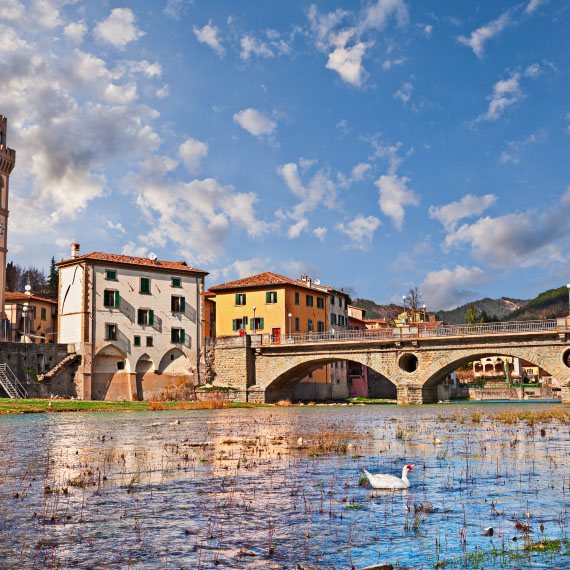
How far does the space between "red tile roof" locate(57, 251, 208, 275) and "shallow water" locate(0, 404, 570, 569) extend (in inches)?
1801

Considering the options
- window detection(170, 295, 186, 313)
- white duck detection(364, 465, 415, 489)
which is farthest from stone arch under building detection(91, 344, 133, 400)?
white duck detection(364, 465, 415, 489)

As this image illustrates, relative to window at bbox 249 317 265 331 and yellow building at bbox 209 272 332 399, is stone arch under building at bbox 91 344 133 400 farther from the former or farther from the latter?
window at bbox 249 317 265 331

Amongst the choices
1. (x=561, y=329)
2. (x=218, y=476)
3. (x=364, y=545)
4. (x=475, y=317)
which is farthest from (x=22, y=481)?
(x=475, y=317)

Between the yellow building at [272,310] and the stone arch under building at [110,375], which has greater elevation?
the yellow building at [272,310]

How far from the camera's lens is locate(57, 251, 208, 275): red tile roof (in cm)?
6619

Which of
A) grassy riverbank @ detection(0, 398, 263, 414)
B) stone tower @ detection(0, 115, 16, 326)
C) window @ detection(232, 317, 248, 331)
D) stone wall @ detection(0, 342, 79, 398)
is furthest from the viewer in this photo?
window @ detection(232, 317, 248, 331)

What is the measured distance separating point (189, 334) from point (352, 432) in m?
45.6

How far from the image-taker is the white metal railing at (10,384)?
56.2 meters

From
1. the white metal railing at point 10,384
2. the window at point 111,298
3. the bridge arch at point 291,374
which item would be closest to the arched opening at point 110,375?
the window at point 111,298

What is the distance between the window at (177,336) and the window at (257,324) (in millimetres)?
9633

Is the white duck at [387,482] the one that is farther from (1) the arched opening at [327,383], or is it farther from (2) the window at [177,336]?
(2) the window at [177,336]

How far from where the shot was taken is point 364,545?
29.7 ft

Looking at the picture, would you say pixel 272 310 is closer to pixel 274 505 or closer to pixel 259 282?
pixel 259 282

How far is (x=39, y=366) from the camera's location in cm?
6122
